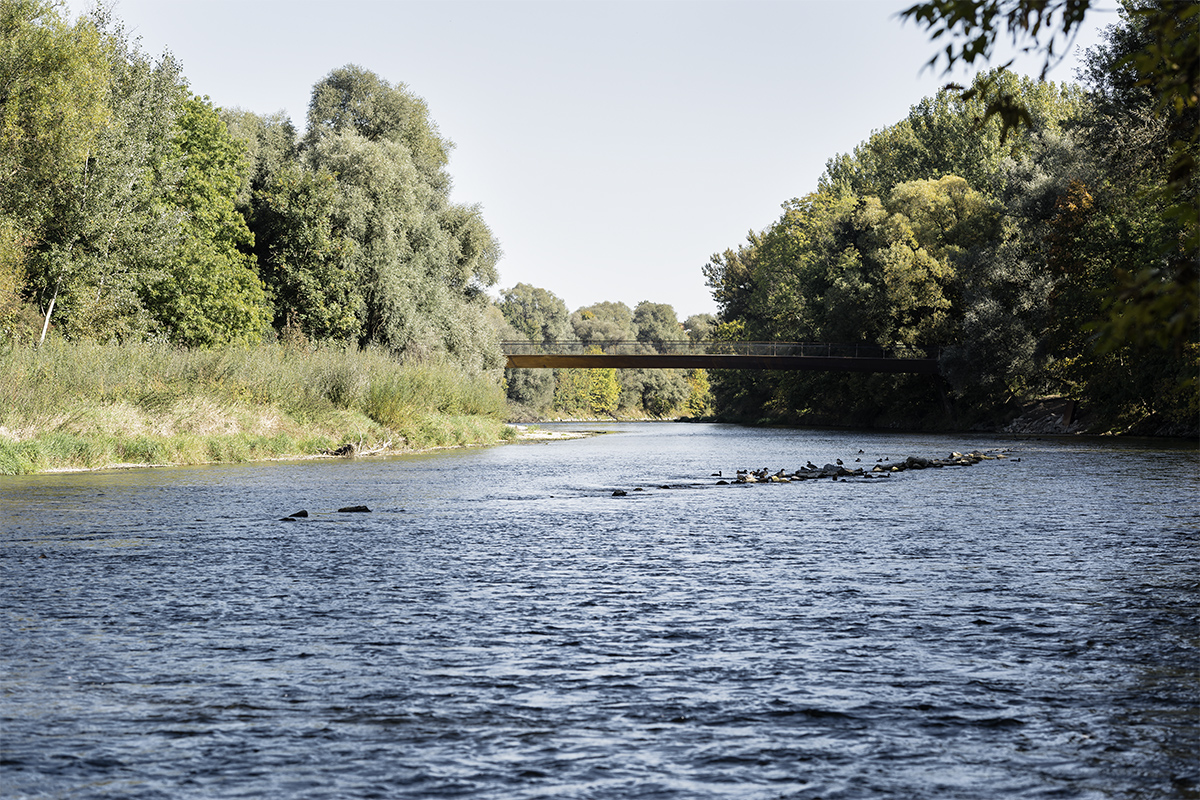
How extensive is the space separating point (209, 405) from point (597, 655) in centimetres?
3212

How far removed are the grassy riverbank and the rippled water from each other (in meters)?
10.7

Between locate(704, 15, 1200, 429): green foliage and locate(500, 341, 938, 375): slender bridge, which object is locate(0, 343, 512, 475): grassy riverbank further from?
locate(500, 341, 938, 375): slender bridge

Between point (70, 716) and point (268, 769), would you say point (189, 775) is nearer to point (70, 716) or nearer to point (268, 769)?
point (268, 769)

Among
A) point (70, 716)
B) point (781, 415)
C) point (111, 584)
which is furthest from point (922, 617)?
point (781, 415)

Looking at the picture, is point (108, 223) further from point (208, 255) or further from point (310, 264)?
point (310, 264)

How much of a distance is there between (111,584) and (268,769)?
781 cm

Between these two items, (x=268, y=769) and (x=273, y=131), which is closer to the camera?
(x=268, y=769)

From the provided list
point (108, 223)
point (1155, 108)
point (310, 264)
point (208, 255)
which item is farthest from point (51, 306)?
point (1155, 108)

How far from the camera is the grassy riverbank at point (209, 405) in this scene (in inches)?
1266

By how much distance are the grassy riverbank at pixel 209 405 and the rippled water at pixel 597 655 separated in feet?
35.0

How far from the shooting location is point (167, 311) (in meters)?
54.1

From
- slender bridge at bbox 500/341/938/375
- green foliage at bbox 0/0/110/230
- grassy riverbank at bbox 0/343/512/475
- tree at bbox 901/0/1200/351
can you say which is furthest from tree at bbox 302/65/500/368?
tree at bbox 901/0/1200/351

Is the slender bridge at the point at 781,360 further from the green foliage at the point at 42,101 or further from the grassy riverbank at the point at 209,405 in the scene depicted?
the green foliage at the point at 42,101

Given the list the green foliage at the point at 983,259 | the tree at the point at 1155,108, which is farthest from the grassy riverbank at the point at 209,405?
the tree at the point at 1155,108
